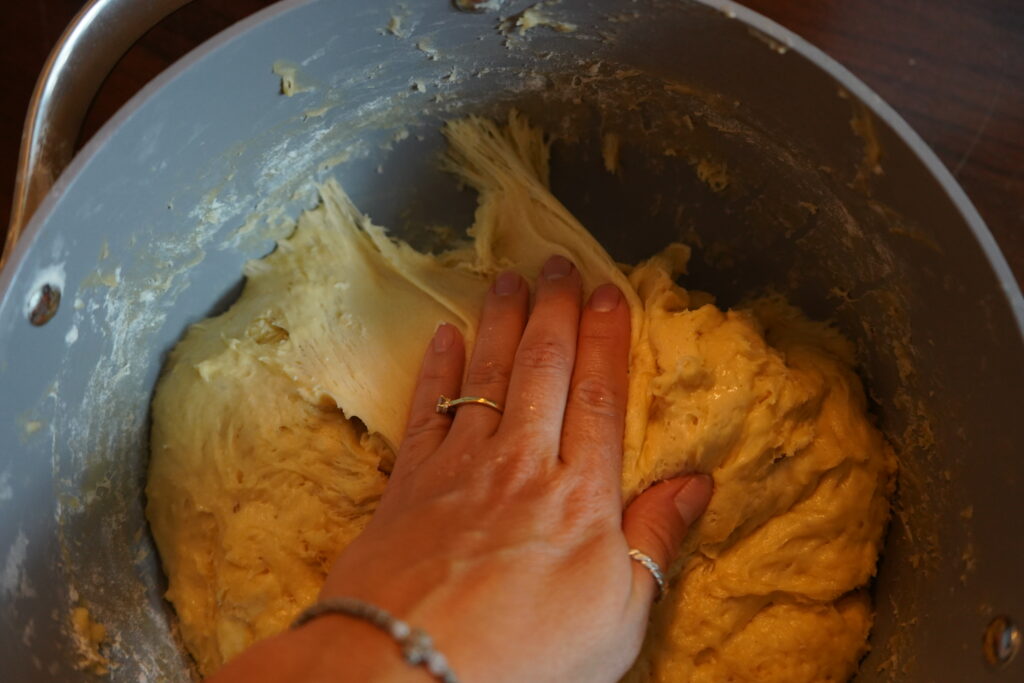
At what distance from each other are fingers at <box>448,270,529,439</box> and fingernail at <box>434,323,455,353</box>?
0.05 meters

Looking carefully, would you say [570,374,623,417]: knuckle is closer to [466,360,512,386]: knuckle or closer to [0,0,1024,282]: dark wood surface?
[466,360,512,386]: knuckle

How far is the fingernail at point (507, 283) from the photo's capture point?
143 centimetres

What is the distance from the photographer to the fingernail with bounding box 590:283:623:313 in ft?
4.42

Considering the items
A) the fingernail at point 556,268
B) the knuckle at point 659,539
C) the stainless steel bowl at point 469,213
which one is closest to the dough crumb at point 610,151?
the stainless steel bowl at point 469,213

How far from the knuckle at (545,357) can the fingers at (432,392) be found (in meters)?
0.16

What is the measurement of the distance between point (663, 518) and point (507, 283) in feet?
1.70

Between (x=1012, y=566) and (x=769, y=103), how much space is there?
0.77 m

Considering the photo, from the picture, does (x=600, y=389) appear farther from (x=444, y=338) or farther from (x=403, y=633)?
(x=403, y=633)

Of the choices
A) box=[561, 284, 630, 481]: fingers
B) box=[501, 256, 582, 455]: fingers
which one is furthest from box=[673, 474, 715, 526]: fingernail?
box=[501, 256, 582, 455]: fingers

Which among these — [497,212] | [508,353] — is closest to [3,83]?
[497,212]

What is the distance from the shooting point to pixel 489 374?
132 cm

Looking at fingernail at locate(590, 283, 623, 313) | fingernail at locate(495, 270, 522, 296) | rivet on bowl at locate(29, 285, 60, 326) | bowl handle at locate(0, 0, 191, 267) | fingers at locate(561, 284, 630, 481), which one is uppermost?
bowl handle at locate(0, 0, 191, 267)

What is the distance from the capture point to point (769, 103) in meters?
1.24

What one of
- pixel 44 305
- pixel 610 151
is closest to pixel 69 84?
pixel 44 305
